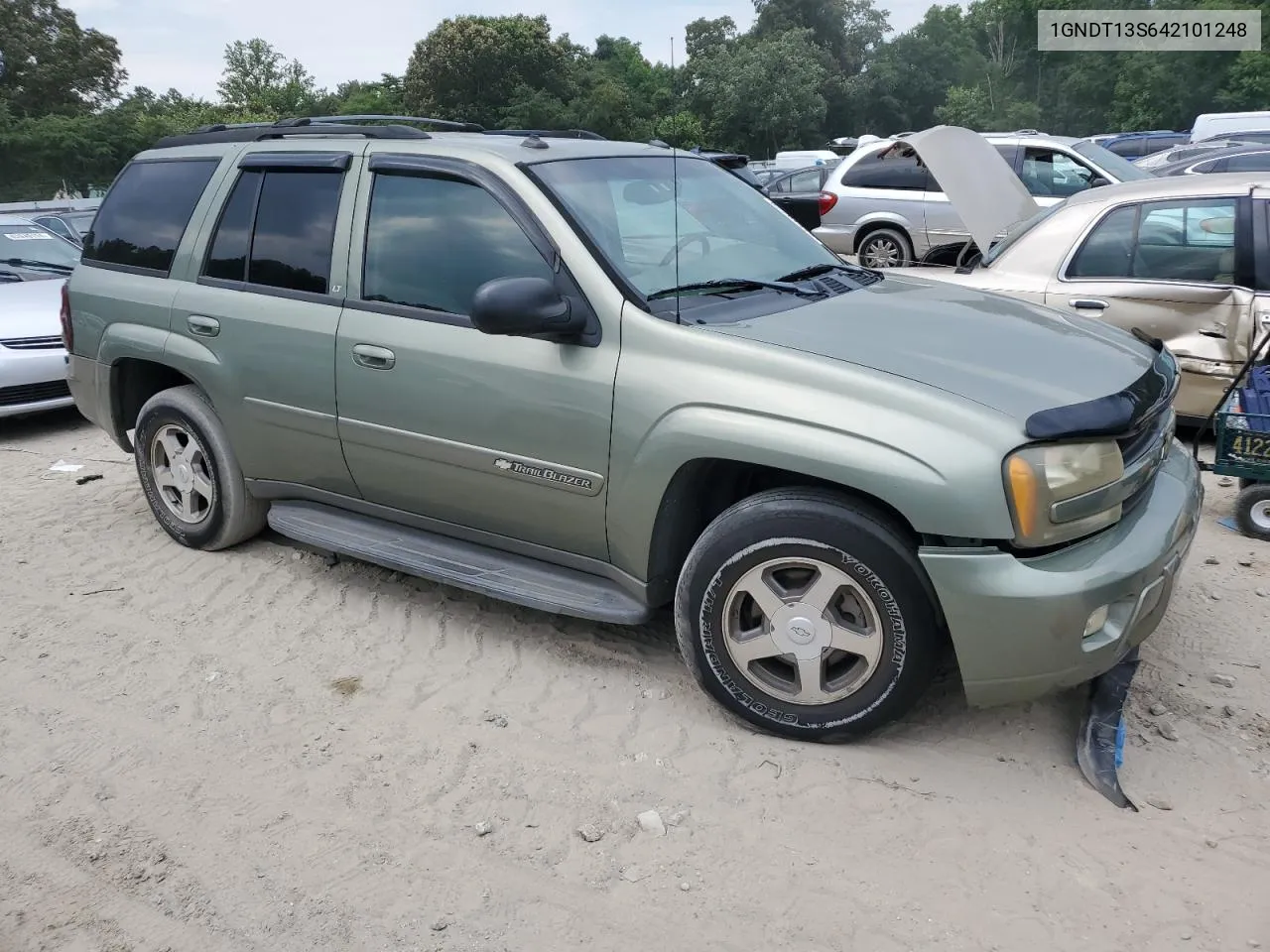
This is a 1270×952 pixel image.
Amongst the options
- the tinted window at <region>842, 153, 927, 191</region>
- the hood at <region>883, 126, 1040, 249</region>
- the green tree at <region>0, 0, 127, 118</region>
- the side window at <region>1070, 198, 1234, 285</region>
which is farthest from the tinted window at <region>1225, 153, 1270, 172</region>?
A: the green tree at <region>0, 0, 127, 118</region>

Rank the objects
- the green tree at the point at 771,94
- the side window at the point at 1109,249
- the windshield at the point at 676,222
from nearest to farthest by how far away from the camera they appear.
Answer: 1. the windshield at the point at 676,222
2. the side window at the point at 1109,249
3. the green tree at the point at 771,94

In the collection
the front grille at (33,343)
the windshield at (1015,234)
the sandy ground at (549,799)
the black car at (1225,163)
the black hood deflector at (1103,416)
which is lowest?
the sandy ground at (549,799)

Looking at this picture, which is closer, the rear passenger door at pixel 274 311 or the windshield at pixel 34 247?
the rear passenger door at pixel 274 311

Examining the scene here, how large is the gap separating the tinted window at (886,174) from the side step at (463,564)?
909cm

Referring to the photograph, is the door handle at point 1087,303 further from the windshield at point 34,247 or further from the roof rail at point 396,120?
the windshield at point 34,247

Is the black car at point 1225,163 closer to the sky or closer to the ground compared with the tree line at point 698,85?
closer to the ground

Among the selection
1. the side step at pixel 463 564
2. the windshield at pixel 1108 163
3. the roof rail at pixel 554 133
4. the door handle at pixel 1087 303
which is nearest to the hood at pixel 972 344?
the side step at pixel 463 564

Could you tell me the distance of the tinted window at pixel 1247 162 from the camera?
14305 mm

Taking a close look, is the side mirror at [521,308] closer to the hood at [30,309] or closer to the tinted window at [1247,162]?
the hood at [30,309]

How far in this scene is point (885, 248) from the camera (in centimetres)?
1200

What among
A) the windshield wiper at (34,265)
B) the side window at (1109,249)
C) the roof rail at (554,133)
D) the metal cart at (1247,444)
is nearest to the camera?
the roof rail at (554,133)

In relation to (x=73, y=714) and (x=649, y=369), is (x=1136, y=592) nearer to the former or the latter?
(x=649, y=369)

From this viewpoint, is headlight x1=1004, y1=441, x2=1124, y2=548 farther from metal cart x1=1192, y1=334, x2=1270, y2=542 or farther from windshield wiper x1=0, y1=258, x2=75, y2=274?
windshield wiper x1=0, y1=258, x2=75, y2=274

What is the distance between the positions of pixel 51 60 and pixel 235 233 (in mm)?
49819
